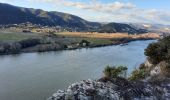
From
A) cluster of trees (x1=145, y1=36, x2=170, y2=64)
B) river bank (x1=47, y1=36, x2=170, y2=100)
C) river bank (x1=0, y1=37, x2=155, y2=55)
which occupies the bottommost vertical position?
river bank (x1=0, y1=37, x2=155, y2=55)

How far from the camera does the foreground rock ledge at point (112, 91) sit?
24.9 feet

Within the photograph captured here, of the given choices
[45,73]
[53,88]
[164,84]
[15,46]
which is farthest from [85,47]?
[164,84]

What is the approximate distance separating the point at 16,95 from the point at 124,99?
68.4 ft

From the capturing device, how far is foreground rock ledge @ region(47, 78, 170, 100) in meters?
7.60

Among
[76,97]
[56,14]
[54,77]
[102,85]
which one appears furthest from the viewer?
[56,14]

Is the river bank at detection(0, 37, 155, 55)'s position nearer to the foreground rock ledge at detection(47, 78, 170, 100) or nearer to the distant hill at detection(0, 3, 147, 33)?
the foreground rock ledge at detection(47, 78, 170, 100)

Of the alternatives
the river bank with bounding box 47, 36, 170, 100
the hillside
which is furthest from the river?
the hillside

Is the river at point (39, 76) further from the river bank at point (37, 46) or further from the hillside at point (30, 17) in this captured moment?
the hillside at point (30, 17)

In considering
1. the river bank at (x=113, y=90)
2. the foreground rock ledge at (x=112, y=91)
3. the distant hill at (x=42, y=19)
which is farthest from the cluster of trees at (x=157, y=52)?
the distant hill at (x=42, y=19)

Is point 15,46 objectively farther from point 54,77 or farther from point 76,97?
point 76,97

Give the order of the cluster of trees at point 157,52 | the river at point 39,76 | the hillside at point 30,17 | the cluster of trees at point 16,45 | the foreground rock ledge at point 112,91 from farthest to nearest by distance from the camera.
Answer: the hillside at point 30,17
the cluster of trees at point 16,45
the cluster of trees at point 157,52
the river at point 39,76
the foreground rock ledge at point 112,91

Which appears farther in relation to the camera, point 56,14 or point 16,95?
point 56,14

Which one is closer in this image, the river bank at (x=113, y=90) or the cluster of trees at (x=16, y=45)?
the river bank at (x=113, y=90)

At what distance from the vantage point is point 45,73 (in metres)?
38.0
